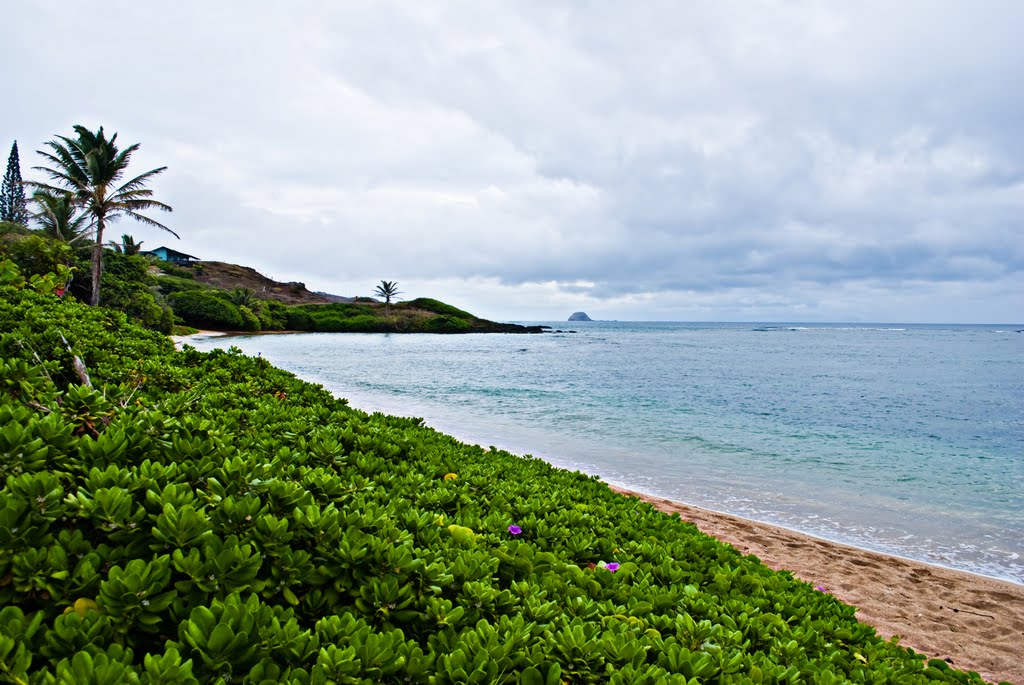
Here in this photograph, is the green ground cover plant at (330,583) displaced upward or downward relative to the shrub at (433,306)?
downward

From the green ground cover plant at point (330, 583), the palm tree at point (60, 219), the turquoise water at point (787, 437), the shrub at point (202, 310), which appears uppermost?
the palm tree at point (60, 219)

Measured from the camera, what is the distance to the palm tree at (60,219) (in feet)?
96.5

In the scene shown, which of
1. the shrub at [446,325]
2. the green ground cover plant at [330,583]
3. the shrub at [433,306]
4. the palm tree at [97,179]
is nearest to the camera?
the green ground cover plant at [330,583]

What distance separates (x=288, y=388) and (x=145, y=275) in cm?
4143

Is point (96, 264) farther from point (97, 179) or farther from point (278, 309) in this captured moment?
point (278, 309)

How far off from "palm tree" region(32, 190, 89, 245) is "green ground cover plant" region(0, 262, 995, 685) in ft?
115

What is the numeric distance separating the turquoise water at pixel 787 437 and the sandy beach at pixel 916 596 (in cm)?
75

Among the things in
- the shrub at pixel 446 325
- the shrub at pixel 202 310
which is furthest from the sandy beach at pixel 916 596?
the shrub at pixel 446 325

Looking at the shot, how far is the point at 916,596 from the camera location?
571cm

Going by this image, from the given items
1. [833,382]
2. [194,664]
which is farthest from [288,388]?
[833,382]

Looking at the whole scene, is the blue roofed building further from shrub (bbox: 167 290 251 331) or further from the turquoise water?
the turquoise water

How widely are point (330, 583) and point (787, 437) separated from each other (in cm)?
1508

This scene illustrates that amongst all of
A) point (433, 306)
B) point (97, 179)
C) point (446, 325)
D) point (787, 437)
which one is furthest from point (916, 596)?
point (433, 306)

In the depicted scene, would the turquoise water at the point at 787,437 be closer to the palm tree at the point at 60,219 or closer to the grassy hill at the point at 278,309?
the palm tree at the point at 60,219
